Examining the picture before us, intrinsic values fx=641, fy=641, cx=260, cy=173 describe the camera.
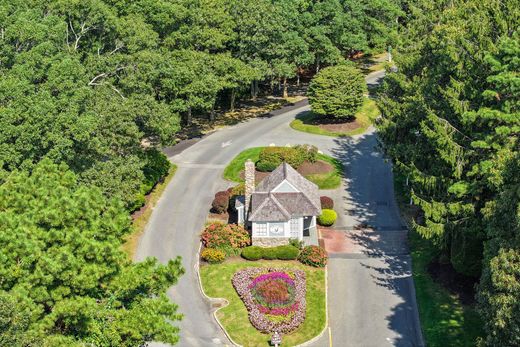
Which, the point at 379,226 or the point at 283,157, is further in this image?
the point at 283,157

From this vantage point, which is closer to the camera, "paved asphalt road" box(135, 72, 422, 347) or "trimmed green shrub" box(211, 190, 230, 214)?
"paved asphalt road" box(135, 72, 422, 347)

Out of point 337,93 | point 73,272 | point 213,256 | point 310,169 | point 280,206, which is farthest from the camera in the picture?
point 337,93

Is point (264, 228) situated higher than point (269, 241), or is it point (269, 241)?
point (264, 228)

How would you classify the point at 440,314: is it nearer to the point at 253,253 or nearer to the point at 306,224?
the point at 306,224

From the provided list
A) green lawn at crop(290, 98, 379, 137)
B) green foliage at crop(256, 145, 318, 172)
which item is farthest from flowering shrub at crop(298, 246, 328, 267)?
green lawn at crop(290, 98, 379, 137)

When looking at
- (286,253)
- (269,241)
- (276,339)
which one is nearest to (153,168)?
(269,241)

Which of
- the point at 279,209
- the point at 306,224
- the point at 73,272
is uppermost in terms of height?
the point at 73,272

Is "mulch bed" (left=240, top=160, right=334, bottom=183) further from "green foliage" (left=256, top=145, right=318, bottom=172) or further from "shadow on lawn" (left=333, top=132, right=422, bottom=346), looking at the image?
"shadow on lawn" (left=333, top=132, right=422, bottom=346)
